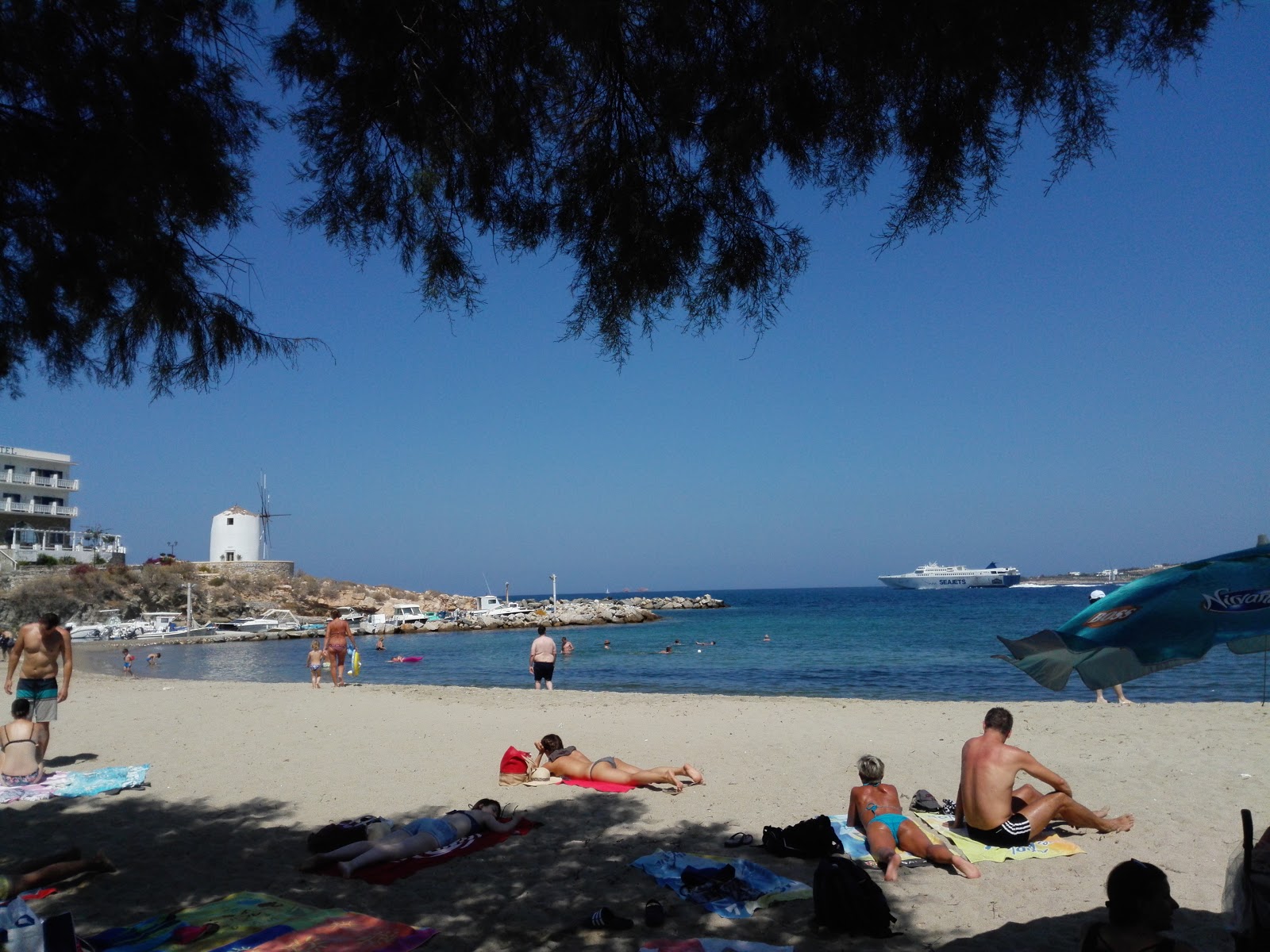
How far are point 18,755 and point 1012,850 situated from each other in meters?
8.48

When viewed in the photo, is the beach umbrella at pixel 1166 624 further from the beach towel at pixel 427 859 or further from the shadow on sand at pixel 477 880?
the beach towel at pixel 427 859

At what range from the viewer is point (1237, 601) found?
3738 millimetres

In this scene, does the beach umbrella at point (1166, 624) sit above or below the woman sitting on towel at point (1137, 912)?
above

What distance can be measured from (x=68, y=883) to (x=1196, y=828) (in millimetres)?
7818

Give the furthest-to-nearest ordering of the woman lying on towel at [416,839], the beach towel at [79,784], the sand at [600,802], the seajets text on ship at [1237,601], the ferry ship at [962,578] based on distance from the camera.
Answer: the ferry ship at [962,578], the beach towel at [79,784], the woman lying on towel at [416,839], the sand at [600,802], the seajets text on ship at [1237,601]

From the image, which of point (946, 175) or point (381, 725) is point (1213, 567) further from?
point (381, 725)

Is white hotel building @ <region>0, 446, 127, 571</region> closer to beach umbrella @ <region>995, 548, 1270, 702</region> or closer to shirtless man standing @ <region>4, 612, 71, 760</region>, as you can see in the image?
shirtless man standing @ <region>4, 612, 71, 760</region>

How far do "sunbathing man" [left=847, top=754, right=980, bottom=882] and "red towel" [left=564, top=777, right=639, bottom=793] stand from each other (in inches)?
93.3

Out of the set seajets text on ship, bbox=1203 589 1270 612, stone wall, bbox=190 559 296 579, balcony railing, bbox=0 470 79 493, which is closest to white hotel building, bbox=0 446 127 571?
balcony railing, bbox=0 470 79 493

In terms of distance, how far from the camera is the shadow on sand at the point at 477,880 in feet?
15.1

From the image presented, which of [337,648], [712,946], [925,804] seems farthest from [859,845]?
[337,648]

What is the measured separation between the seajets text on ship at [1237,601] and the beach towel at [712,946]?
253 centimetres

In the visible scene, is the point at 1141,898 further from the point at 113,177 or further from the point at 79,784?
the point at 79,784

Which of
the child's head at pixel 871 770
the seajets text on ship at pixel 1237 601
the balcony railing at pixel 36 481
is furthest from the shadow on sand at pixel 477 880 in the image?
the balcony railing at pixel 36 481
